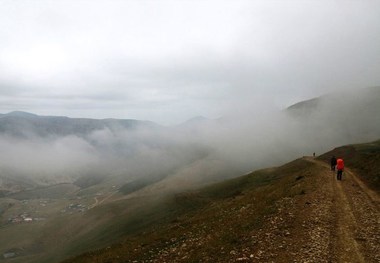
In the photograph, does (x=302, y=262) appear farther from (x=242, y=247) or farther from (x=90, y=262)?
(x=90, y=262)

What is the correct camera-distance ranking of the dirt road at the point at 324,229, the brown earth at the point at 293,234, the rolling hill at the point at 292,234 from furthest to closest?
the rolling hill at the point at 292,234, the brown earth at the point at 293,234, the dirt road at the point at 324,229

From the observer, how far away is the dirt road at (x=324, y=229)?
862 inches

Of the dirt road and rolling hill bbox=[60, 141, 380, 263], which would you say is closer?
the dirt road

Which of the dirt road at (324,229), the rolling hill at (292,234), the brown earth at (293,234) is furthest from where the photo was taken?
the rolling hill at (292,234)

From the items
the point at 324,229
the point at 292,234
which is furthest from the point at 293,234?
the point at 324,229

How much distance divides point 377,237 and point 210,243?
42.1 feet

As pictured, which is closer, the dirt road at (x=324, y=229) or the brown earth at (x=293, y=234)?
the dirt road at (x=324, y=229)

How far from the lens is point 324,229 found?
2675 cm

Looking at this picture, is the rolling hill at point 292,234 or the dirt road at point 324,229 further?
the rolling hill at point 292,234

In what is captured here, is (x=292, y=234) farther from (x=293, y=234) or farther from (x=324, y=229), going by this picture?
(x=324, y=229)

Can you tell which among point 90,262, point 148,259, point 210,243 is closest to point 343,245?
point 210,243

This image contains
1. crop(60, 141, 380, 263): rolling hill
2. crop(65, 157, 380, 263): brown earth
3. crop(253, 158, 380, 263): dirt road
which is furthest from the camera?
crop(60, 141, 380, 263): rolling hill

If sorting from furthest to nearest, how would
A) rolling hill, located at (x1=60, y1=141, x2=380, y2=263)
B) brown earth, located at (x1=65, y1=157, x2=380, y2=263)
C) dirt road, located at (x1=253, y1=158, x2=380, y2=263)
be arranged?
rolling hill, located at (x1=60, y1=141, x2=380, y2=263), brown earth, located at (x1=65, y1=157, x2=380, y2=263), dirt road, located at (x1=253, y1=158, x2=380, y2=263)

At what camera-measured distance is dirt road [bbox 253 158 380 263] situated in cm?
2191
